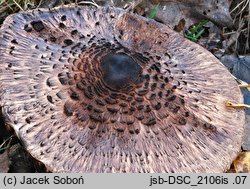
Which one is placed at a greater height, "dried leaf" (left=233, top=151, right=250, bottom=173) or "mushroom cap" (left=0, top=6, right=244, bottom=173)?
"mushroom cap" (left=0, top=6, right=244, bottom=173)

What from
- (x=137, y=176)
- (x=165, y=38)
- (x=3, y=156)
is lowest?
(x=3, y=156)

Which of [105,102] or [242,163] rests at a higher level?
[105,102]

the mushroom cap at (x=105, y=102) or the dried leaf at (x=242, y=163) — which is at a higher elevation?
the mushroom cap at (x=105, y=102)

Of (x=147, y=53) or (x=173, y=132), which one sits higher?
(x=147, y=53)

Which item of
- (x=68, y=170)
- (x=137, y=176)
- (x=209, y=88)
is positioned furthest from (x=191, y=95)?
(x=68, y=170)

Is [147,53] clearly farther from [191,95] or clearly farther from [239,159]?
[239,159]

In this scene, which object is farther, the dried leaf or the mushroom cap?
the dried leaf

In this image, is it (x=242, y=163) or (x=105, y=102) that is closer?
(x=105, y=102)

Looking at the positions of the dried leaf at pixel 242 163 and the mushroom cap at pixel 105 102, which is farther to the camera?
the dried leaf at pixel 242 163
